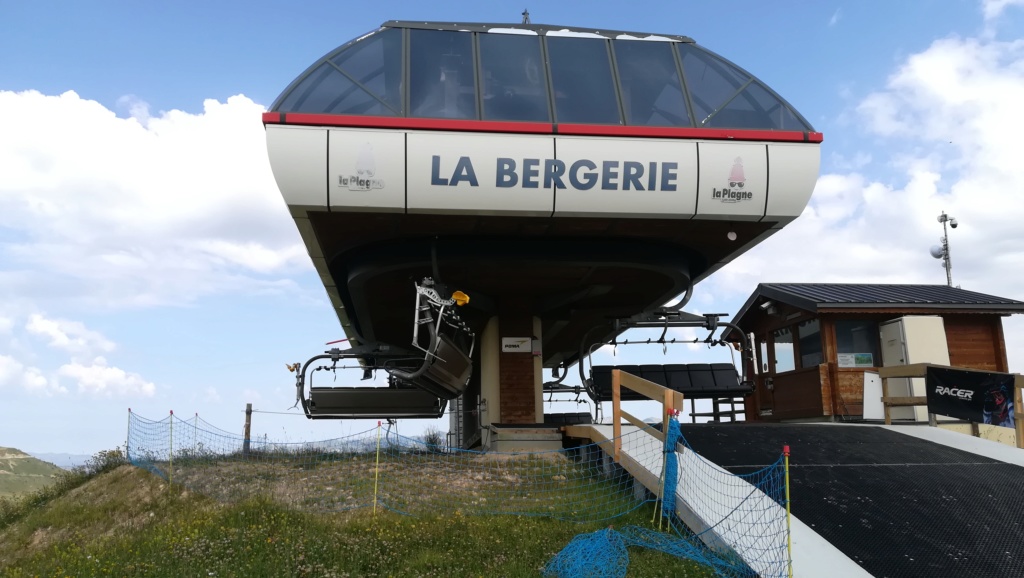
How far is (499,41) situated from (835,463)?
310 inches

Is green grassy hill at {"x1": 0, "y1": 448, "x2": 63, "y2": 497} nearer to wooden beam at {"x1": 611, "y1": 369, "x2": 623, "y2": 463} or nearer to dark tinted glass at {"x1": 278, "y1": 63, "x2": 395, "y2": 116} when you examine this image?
dark tinted glass at {"x1": 278, "y1": 63, "x2": 395, "y2": 116}

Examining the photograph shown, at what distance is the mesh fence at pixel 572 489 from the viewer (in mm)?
6691

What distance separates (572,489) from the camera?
383 inches

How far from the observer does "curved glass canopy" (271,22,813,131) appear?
11422mm

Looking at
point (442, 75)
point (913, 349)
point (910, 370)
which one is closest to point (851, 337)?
point (913, 349)

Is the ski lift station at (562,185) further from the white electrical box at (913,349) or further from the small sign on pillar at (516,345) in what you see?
the white electrical box at (913,349)

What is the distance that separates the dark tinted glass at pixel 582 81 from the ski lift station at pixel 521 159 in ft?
0.10

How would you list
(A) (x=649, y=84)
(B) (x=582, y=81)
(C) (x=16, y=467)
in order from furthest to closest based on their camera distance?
(C) (x=16, y=467), (A) (x=649, y=84), (B) (x=582, y=81)

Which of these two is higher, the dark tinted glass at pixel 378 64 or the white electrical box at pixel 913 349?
the dark tinted glass at pixel 378 64

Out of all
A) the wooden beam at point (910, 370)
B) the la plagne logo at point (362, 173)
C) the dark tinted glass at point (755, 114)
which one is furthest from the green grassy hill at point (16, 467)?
the wooden beam at point (910, 370)

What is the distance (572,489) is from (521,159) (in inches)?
182

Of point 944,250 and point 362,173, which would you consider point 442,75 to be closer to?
point 362,173

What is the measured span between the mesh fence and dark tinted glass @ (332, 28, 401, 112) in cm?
498

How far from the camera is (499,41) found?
12.4 metres
